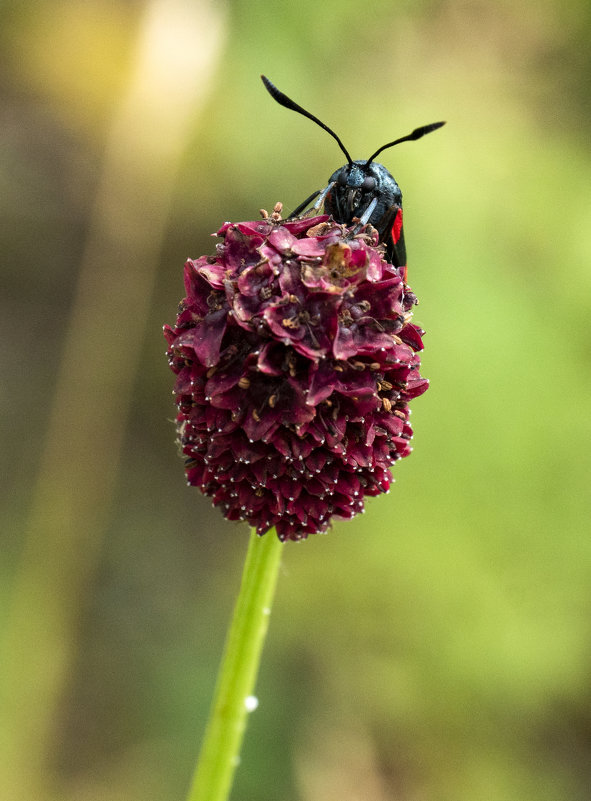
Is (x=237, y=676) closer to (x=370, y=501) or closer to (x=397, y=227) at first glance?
(x=397, y=227)

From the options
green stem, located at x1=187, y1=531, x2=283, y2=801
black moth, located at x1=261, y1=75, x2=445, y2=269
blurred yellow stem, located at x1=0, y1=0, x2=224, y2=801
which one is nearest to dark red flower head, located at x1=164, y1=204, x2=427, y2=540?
green stem, located at x1=187, y1=531, x2=283, y2=801

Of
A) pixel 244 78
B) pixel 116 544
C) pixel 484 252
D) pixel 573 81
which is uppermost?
pixel 573 81

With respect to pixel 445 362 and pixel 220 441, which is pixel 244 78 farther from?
pixel 220 441

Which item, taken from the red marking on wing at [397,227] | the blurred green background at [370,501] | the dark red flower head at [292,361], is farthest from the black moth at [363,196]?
the blurred green background at [370,501]

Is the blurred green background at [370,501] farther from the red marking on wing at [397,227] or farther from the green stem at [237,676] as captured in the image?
the green stem at [237,676]

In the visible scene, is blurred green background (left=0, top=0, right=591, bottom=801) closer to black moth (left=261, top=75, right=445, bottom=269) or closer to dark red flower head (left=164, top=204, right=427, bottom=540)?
black moth (left=261, top=75, right=445, bottom=269)

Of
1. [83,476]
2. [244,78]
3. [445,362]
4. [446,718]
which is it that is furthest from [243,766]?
[244,78]
